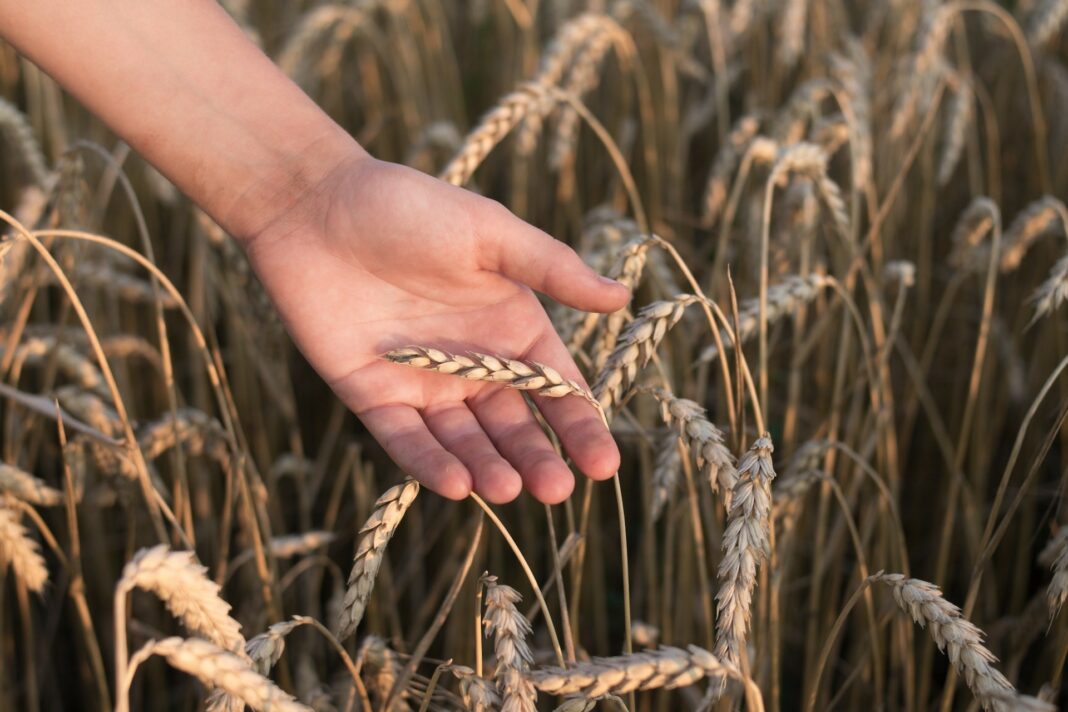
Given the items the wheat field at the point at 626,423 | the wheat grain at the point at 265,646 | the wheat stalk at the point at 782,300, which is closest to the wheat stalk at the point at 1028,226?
the wheat field at the point at 626,423

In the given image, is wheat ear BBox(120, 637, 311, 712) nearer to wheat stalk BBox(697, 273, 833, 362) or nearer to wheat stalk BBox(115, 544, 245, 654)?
wheat stalk BBox(115, 544, 245, 654)

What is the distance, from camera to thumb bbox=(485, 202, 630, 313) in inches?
42.8

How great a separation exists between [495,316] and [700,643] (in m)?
0.66

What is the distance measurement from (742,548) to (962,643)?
217 millimetres

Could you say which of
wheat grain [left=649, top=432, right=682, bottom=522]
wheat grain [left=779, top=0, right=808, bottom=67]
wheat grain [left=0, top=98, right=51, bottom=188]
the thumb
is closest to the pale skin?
the thumb

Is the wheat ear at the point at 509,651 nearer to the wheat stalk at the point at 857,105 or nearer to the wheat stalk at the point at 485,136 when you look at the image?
the wheat stalk at the point at 485,136

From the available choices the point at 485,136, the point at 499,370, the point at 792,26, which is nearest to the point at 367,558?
the point at 499,370

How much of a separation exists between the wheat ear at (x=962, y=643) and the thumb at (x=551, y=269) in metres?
0.42

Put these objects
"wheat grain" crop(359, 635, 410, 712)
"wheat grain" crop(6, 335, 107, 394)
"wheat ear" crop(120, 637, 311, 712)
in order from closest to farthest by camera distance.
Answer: "wheat ear" crop(120, 637, 311, 712)
"wheat grain" crop(359, 635, 410, 712)
"wheat grain" crop(6, 335, 107, 394)

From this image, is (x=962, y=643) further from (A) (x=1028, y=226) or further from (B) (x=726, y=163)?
(B) (x=726, y=163)

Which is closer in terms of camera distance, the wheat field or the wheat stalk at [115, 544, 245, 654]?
the wheat stalk at [115, 544, 245, 654]

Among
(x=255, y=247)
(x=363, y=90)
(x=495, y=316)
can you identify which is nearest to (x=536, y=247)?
(x=495, y=316)

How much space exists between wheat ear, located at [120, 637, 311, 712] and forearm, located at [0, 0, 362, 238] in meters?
0.70

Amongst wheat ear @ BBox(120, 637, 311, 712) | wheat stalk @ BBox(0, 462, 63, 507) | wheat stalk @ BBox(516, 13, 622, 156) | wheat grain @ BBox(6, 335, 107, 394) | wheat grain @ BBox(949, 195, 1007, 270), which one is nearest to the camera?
wheat ear @ BBox(120, 637, 311, 712)
